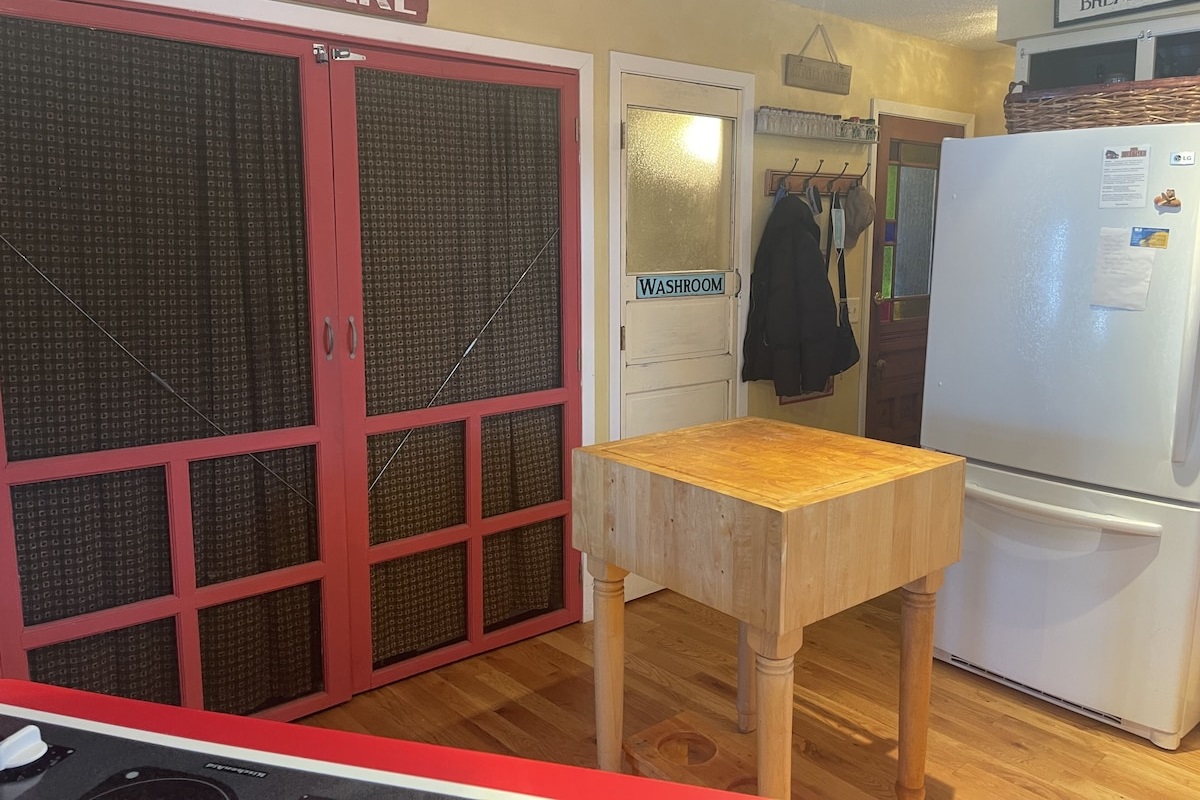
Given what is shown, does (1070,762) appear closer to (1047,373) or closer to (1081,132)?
(1047,373)

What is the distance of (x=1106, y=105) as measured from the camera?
2545 millimetres

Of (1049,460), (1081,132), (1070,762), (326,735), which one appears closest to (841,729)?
(1070,762)

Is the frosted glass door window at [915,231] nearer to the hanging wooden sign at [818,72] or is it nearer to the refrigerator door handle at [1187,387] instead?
the hanging wooden sign at [818,72]

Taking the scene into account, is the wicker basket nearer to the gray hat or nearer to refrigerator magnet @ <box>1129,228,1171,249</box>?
refrigerator magnet @ <box>1129,228,1171,249</box>

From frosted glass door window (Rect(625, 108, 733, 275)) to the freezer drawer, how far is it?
1323 mm

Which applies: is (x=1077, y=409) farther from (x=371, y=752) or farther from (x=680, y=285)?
(x=371, y=752)

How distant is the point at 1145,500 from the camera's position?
248 centimetres

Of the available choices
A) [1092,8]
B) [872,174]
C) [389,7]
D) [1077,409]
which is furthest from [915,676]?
[872,174]

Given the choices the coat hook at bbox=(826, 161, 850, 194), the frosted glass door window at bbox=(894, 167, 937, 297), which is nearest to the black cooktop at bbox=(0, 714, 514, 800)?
the coat hook at bbox=(826, 161, 850, 194)

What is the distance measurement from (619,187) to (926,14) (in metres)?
1.72

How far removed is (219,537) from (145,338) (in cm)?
56

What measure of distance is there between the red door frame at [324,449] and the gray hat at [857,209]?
1536mm

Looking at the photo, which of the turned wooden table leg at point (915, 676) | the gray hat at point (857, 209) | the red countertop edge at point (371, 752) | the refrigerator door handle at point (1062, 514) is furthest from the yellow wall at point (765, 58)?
the red countertop edge at point (371, 752)

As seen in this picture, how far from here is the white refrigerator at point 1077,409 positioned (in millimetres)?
2396
